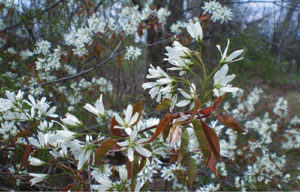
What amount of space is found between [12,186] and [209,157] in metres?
2.43

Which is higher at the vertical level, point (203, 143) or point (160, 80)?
point (160, 80)

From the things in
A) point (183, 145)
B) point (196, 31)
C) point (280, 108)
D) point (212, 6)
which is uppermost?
point (212, 6)

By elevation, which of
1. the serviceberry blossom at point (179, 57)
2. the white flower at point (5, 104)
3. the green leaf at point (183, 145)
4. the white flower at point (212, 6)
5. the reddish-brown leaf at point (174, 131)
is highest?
the white flower at point (212, 6)

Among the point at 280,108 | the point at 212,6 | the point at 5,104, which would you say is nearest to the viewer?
the point at 5,104

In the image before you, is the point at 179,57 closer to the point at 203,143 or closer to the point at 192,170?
the point at 203,143

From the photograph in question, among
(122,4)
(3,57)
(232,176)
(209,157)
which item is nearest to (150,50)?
(122,4)

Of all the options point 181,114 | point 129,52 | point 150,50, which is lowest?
point 181,114

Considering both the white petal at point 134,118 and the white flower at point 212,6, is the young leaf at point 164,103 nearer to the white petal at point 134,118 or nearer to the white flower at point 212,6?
the white petal at point 134,118

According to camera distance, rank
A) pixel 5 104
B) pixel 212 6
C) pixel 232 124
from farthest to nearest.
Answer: pixel 212 6 < pixel 5 104 < pixel 232 124

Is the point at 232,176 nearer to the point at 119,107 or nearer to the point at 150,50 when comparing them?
the point at 119,107

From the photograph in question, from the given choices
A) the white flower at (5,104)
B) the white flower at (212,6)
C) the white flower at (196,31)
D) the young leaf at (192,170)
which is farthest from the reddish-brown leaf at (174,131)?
the white flower at (212,6)

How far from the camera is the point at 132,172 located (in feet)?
3.16

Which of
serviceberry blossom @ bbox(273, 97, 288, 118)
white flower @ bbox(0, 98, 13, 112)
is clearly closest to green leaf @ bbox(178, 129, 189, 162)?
white flower @ bbox(0, 98, 13, 112)

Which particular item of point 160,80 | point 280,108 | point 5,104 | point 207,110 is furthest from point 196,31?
point 280,108
